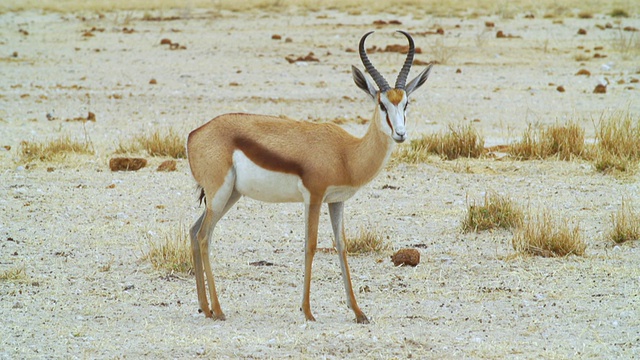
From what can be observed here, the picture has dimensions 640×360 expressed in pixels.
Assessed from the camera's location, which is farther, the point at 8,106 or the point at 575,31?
the point at 575,31

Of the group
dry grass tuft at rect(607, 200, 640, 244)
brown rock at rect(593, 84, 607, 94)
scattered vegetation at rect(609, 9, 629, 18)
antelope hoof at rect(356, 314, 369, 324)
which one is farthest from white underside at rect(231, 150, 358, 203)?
scattered vegetation at rect(609, 9, 629, 18)

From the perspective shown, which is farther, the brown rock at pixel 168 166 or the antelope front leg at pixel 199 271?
the brown rock at pixel 168 166

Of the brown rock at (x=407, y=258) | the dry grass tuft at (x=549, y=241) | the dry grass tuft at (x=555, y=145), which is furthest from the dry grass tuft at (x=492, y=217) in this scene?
the dry grass tuft at (x=555, y=145)

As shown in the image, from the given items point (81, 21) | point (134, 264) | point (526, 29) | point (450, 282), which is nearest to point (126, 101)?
point (134, 264)

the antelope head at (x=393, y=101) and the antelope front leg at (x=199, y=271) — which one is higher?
the antelope head at (x=393, y=101)

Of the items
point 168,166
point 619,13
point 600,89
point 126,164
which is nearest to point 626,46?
point 600,89

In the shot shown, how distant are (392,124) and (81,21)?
2804 centimetres

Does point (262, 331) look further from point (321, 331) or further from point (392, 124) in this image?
point (392, 124)

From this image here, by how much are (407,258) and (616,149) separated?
4.73 metres

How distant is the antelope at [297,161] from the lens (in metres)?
6.32

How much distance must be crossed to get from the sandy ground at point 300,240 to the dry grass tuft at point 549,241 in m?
0.11

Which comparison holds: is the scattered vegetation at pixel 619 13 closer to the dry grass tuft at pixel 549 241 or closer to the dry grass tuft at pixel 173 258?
the dry grass tuft at pixel 549 241

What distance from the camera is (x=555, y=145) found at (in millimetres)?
11953

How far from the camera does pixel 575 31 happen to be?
2702 cm
